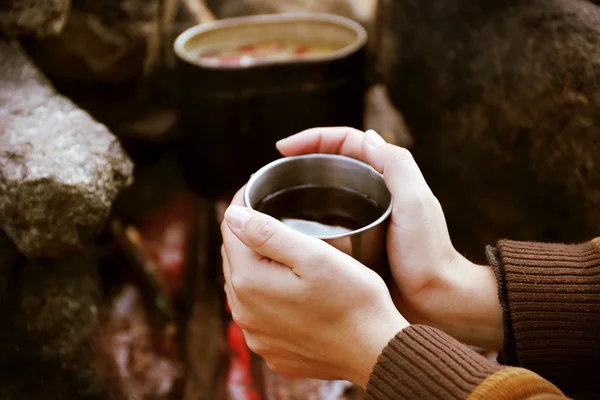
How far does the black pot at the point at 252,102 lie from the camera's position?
7.83 feet

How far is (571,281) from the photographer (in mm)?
1494

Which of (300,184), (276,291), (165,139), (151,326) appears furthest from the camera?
(165,139)

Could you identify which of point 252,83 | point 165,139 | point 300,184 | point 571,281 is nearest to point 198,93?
point 252,83

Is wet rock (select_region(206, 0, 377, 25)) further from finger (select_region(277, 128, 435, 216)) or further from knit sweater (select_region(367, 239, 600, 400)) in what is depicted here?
knit sweater (select_region(367, 239, 600, 400))

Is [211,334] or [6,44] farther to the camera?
[211,334]

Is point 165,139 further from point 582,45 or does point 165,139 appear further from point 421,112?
point 582,45

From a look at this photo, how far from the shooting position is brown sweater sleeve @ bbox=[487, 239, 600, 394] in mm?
1469

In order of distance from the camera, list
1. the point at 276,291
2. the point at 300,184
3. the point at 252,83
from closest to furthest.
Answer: the point at 276,291 → the point at 300,184 → the point at 252,83

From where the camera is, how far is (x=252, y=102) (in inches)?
95.3

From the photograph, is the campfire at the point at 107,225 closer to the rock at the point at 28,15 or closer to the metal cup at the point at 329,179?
the rock at the point at 28,15

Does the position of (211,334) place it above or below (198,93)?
below

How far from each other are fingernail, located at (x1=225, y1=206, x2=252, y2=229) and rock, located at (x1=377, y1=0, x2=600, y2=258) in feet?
3.79

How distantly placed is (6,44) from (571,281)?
1891mm

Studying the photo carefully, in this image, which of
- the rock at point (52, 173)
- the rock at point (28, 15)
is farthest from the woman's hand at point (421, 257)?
the rock at point (28, 15)
